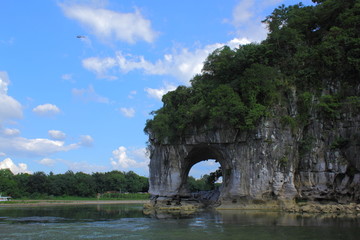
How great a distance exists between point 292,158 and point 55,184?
44216mm

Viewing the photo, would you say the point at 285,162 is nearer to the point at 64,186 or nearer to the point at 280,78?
the point at 280,78

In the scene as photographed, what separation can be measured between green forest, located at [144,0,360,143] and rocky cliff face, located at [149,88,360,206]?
0.69 m

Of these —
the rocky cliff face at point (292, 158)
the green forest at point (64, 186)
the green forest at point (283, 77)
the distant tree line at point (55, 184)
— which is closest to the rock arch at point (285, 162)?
the rocky cliff face at point (292, 158)

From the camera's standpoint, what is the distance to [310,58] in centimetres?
2964

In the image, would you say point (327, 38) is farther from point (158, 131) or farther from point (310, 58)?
point (158, 131)

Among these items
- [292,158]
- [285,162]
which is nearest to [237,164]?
[285,162]

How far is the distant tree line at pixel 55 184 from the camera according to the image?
5597 cm

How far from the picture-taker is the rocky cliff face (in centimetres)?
2680

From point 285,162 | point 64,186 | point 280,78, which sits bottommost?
point 64,186

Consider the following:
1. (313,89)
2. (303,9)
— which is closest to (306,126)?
(313,89)

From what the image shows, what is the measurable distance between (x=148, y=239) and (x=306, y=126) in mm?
19829

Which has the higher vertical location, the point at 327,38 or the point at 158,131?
the point at 327,38

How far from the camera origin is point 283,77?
98.8 ft

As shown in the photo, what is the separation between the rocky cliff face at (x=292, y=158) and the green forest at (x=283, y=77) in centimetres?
69
